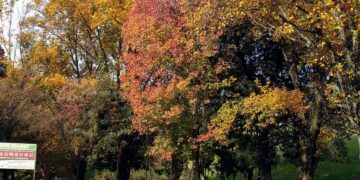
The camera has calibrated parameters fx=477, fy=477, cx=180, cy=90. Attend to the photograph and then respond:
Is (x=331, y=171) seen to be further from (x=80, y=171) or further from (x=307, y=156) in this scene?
(x=80, y=171)

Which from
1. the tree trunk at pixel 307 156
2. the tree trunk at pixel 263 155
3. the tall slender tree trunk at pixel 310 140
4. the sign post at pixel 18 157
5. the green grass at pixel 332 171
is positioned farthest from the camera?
the green grass at pixel 332 171

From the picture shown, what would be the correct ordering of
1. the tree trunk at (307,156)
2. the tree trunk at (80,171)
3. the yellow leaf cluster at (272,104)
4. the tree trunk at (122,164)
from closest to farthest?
the yellow leaf cluster at (272,104) → the tree trunk at (307,156) → the tree trunk at (122,164) → the tree trunk at (80,171)

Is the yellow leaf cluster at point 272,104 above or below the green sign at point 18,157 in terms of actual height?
above

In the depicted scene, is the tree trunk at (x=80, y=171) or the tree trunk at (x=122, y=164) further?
the tree trunk at (x=80, y=171)

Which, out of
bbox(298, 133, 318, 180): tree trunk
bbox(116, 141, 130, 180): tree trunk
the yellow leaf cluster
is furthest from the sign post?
bbox(298, 133, 318, 180): tree trunk

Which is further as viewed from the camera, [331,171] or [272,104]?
[331,171]

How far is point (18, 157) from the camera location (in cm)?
Result: 1755

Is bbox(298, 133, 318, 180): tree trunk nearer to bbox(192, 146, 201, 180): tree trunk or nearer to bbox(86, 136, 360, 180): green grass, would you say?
bbox(192, 146, 201, 180): tree trunk

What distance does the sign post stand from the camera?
17.5 m

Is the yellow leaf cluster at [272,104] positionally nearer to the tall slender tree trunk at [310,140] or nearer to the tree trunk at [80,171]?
the tall slender tree trunk at [310,140]

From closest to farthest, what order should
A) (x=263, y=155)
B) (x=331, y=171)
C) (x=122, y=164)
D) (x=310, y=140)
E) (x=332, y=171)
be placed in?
(x=310, y=140), (x=263, y=155), (x=122, y=164), (x=332, y=171), (x=331, y=171)

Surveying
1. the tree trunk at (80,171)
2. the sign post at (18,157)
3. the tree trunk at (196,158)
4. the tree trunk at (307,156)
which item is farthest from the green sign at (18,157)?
the tree trunk at (80,171)

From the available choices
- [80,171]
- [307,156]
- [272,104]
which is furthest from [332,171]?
[272,104]

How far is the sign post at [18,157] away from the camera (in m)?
17.5
